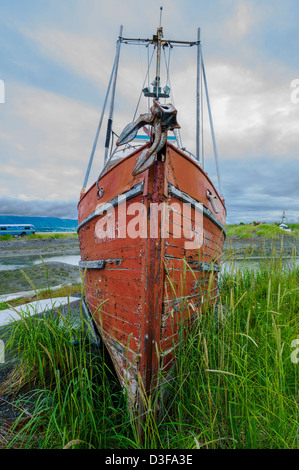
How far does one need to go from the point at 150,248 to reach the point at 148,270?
0.62 feet

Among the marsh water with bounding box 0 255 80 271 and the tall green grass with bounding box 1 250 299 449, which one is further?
the marsh water with bounding box 0 255 80 271

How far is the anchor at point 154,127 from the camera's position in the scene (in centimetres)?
180

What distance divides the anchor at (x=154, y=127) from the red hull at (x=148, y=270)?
10.9 inches

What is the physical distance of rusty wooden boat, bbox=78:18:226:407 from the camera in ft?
6.49

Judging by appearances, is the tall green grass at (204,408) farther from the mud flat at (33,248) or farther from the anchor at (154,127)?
the mud flat at (33,248)

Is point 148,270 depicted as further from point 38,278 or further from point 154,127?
point 38,278
